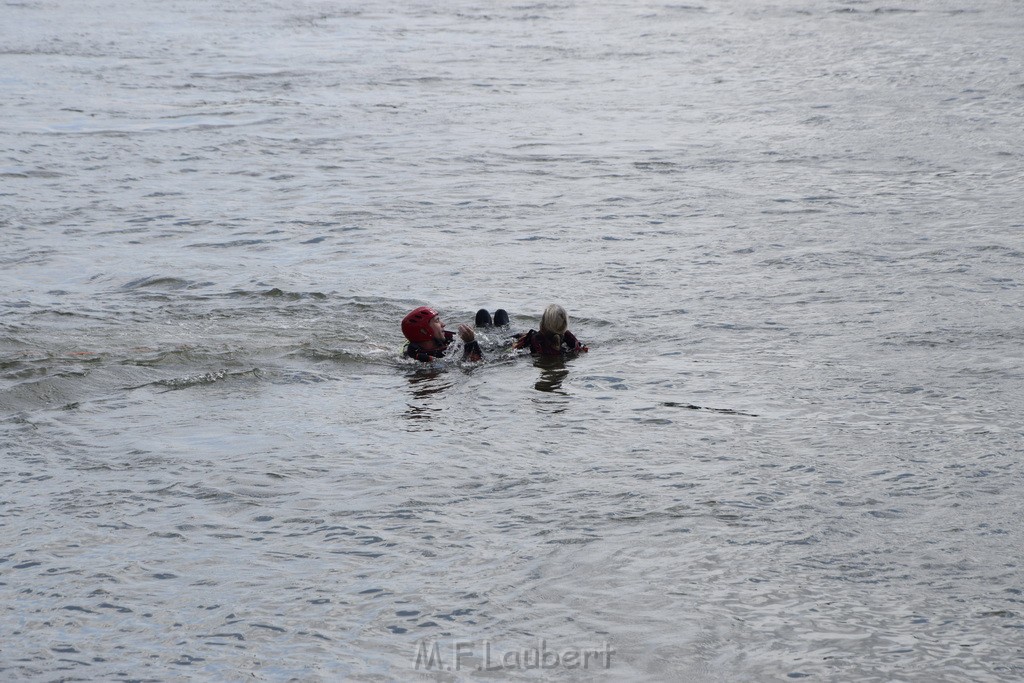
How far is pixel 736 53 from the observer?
92.8 ft

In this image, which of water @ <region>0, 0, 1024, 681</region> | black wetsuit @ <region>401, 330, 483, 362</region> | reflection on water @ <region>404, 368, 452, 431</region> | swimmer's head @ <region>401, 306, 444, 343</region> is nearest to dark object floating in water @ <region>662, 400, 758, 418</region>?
water @ <region>0, 0, 1024, 681</region>

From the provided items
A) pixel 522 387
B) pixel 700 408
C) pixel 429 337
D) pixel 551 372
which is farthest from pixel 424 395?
pixel 700 408

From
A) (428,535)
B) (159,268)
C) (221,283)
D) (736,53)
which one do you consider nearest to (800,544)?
(428,535)

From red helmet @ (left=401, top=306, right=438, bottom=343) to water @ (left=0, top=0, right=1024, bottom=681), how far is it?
0.35 m

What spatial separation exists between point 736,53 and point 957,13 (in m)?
6.93

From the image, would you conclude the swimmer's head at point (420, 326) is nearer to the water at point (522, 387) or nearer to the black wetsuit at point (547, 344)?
the water at point (522, 387)

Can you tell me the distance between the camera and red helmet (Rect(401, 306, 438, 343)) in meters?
11.5

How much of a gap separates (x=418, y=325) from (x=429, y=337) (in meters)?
0.18

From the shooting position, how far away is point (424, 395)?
11117 mm

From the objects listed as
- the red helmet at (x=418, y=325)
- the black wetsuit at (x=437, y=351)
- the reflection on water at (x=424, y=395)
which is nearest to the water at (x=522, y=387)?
the reflection on water at (x=424, y=395)

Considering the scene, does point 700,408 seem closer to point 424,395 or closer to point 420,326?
point 424,395

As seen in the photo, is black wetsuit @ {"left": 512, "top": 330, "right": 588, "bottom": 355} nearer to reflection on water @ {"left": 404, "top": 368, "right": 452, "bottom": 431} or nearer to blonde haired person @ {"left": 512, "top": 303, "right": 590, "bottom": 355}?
blonde haired person @ {"left": 512, "top": 303, "right": 590, "bottom": 355}

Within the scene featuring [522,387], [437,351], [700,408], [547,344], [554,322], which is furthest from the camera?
[437,351]

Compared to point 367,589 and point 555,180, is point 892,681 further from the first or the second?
point 555,180
